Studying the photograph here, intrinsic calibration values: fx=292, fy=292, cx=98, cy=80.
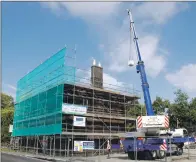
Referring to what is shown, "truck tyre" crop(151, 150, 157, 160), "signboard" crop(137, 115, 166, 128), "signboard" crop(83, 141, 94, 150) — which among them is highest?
"signboard" crop(137, 115, 166, 128)

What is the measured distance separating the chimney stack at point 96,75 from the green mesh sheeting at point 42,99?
12.4 feet

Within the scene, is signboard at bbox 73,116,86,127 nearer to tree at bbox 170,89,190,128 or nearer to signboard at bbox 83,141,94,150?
signboard at bbox 83,141,94,150

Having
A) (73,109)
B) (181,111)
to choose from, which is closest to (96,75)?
(73,109)

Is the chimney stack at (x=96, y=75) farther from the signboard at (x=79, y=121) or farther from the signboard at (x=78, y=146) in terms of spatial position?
the signboard at (x=78, y=146)

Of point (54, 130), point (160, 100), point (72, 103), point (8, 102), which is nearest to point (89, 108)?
point (72, 103)

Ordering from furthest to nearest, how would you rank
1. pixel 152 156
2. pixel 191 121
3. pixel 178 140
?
pixel 191 121 → pixel 178 140 → pixel 152 156

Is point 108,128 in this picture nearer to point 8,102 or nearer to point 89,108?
point 89,108

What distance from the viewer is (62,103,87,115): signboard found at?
3080cm

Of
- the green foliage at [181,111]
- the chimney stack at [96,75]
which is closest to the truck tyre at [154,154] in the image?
the chimney stack at [96,75]

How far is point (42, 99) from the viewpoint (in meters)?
37.2

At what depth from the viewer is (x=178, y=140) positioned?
27.4 m

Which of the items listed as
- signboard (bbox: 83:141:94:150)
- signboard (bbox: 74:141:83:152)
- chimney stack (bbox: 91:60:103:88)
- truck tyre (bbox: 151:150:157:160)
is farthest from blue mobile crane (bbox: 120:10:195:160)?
chimney stack (bbox: 91:60:103:88)

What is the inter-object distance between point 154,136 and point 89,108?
1024 cm

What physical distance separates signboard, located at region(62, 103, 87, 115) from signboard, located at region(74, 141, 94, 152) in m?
3.31
